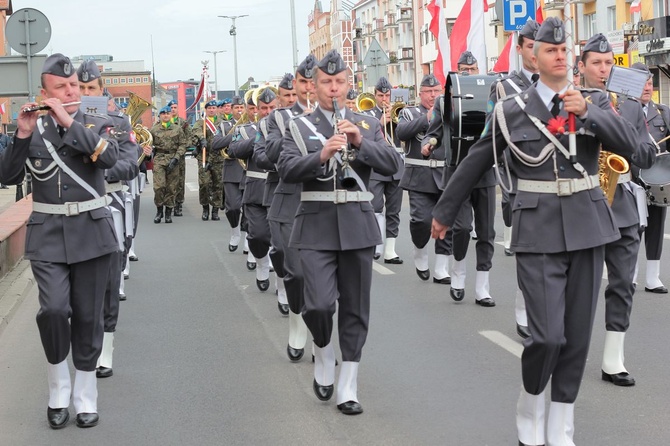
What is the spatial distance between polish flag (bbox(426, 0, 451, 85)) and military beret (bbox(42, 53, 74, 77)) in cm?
988

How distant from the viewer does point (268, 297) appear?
11.9 m

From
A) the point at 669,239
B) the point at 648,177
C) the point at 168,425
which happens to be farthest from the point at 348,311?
the point at 669,239

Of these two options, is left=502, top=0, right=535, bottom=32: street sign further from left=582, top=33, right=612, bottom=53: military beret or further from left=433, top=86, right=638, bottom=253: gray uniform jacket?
left=433, top=86, right=638, bottom=253: gray uniform jacket

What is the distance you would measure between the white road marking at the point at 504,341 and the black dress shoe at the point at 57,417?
3231mm

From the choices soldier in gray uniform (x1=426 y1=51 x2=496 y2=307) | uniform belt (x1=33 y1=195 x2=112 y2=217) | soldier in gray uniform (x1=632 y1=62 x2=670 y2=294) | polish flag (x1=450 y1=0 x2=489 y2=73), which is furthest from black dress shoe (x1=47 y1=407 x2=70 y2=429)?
polish flag (x1=450 y1=0 x2=489 y2=73)

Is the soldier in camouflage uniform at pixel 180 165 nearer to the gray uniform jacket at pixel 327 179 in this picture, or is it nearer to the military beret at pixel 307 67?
the military beret at pixel 307 67

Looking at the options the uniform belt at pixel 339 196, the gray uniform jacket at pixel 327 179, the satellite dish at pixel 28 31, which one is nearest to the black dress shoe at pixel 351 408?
the gray uniform jacket at pixel 327 179

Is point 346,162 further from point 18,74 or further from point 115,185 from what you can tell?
point 18,74

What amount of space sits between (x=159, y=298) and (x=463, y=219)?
10.7 feet

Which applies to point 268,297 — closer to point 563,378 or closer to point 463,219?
point 463,219

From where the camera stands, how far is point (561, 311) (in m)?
5.80

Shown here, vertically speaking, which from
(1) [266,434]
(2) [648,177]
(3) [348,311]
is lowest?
(1) [266,434]

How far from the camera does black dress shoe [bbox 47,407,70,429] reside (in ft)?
22.5

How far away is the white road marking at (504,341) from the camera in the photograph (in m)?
8.69
